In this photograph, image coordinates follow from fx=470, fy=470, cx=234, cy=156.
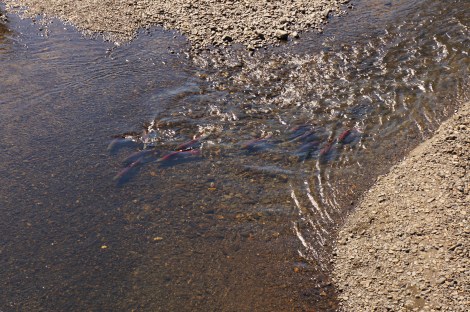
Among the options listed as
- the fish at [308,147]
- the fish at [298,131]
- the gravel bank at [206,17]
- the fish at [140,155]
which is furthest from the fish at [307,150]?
the gravel bank at [206,17]

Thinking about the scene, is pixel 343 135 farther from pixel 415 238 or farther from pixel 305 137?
pixel 415 238

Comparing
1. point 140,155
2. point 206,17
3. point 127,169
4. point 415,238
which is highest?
point 206,17

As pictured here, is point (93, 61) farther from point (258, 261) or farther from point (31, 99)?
point (258, 261)

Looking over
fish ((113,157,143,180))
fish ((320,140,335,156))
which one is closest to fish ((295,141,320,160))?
fish ((320,140,335,156))

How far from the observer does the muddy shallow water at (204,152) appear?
764 centimetres

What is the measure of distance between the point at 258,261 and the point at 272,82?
224 inches

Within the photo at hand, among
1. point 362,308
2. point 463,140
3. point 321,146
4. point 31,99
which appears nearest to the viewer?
point 362,308

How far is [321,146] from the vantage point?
10.0m

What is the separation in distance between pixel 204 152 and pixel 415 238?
4.72 meters

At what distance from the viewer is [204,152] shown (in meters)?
10.2

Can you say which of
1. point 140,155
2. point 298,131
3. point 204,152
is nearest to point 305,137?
point 298,131

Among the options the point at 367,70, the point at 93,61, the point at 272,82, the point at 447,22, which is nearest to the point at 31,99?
the point at 93,61

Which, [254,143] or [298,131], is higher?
[298,131]

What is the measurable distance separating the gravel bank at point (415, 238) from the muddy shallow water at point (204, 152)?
0.45m
